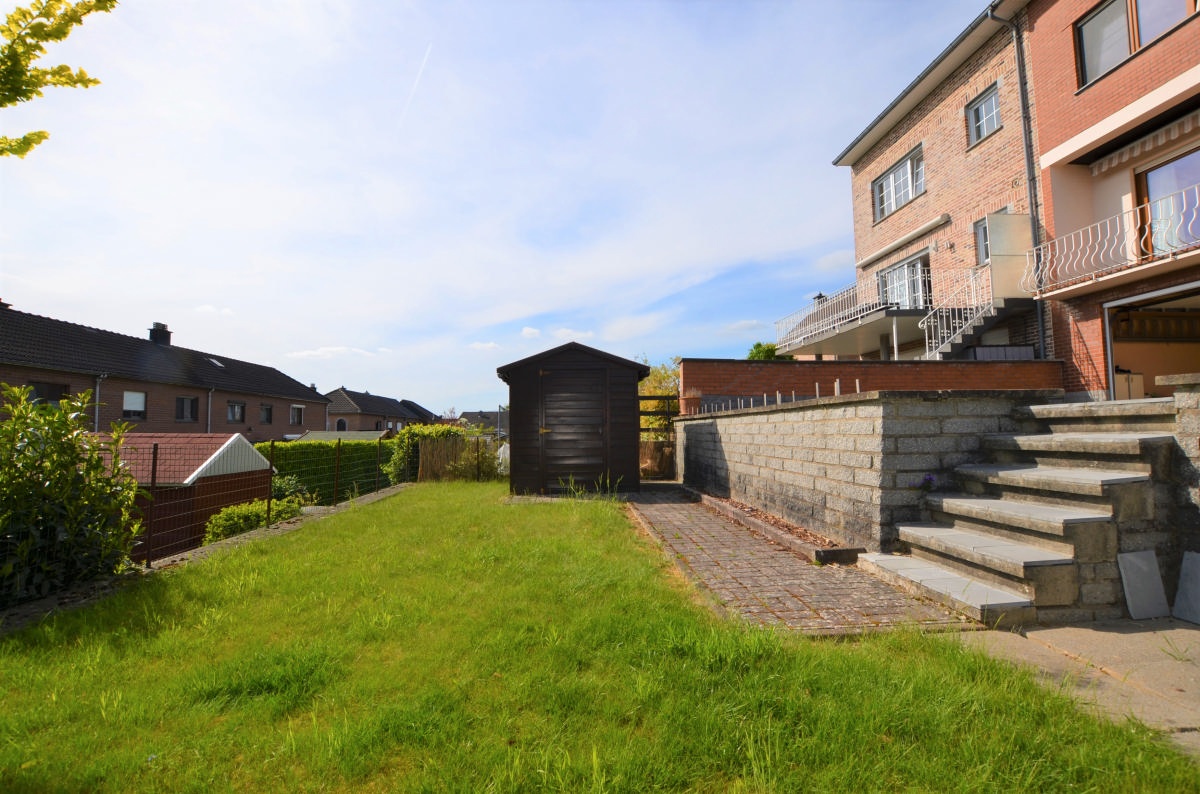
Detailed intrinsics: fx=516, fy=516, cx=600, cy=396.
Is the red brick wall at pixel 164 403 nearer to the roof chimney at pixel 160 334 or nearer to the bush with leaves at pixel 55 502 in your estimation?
the roof chimney at pixel 160 334

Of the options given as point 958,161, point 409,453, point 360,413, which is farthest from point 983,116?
point 360,413

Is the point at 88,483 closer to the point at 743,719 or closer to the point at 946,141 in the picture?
the point at 743,719

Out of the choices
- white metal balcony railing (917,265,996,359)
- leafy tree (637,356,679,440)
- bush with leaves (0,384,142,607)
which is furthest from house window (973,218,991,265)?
bush with leaves (0,384,142,607)

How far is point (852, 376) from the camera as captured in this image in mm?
12195

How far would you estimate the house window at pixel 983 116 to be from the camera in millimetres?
12805

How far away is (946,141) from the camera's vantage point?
14.5 meters

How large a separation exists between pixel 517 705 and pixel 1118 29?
15.2 metres

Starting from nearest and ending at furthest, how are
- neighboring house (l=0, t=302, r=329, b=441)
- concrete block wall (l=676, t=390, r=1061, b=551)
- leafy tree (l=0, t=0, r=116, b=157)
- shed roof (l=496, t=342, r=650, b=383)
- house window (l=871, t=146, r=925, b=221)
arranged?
1. leafy tree (l=0, t=0, r=116, b=157)
2. concrete block wall (l=676, t=390, r=1061, b=551)
3. shed roof (l=496, t=342, r=650, b=383)
4. house window (l=871, t=146, r=925, b=221)
5. neighboring house (l=0, t=302, r=329, b=441)

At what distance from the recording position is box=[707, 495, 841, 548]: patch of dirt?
5.44 meters

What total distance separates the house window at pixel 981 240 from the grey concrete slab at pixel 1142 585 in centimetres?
1217

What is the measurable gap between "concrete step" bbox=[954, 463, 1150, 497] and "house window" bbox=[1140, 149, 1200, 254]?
26.5 ft

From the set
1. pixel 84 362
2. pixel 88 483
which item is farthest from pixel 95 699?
pixel 84 362

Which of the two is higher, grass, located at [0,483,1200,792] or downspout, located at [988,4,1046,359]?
downspout, located at [988,4,1046,359]

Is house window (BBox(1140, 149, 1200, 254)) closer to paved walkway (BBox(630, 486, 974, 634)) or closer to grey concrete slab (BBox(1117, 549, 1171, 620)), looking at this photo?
grey concrete slab (BBox(1117, 549, 1171, 620))
